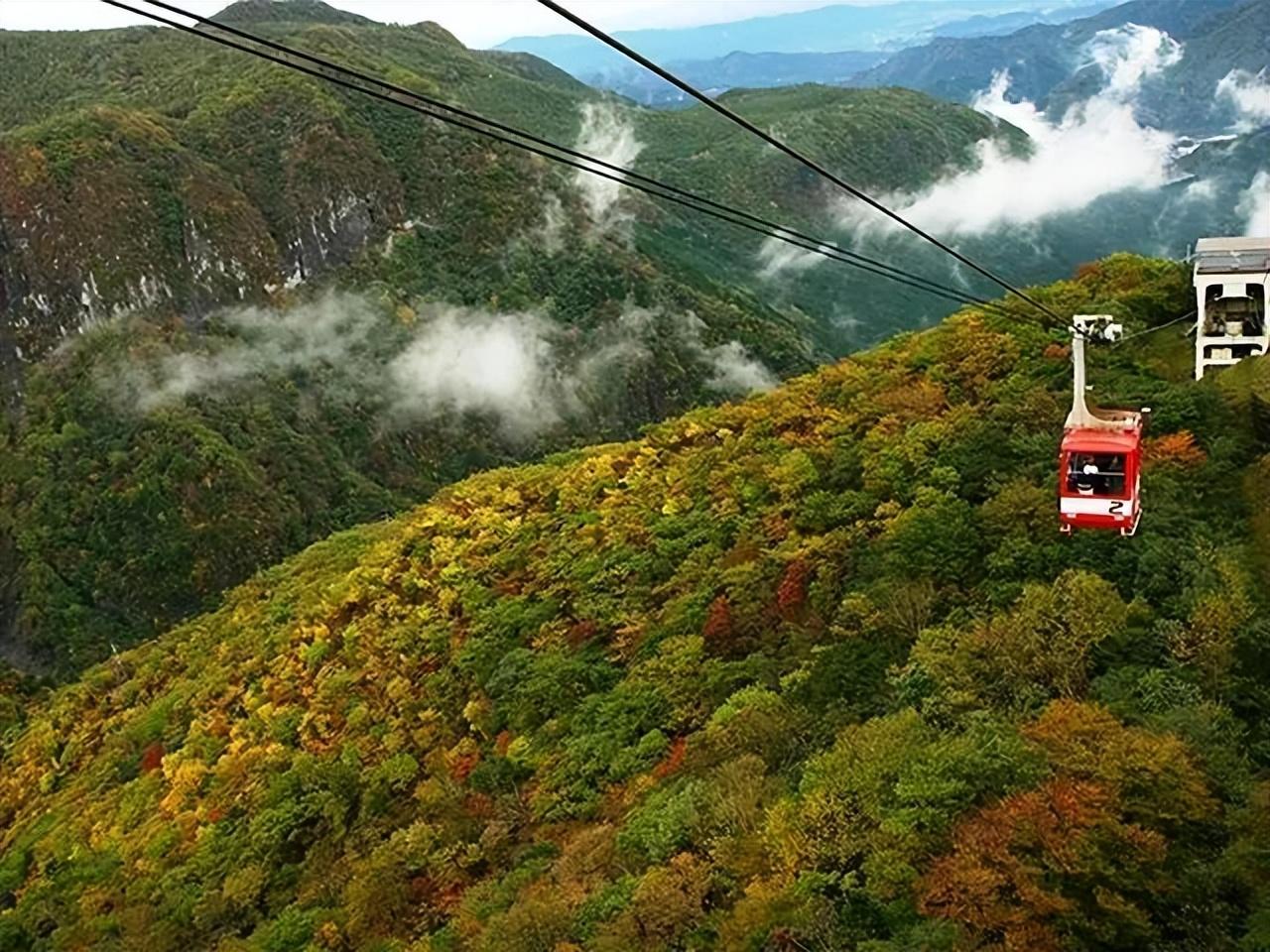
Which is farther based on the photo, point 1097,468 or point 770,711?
point 770,711

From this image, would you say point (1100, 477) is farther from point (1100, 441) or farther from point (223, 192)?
point (223, 192)

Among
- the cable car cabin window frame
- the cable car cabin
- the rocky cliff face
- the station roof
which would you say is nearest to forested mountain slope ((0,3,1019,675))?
the rocky cliff face

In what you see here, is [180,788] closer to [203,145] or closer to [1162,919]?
[1162,919]

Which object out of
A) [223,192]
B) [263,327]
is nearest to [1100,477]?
[263,327]

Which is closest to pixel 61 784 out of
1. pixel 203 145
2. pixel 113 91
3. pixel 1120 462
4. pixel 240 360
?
pixel 1120 462

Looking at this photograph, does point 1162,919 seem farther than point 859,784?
No

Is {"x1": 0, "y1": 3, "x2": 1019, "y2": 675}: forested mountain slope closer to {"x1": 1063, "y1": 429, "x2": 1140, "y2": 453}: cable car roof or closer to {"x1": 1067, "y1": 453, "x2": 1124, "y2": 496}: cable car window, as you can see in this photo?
{"x1": 1067, "y1": 453, "x2": 1124, "y2": 496}: cable car window
